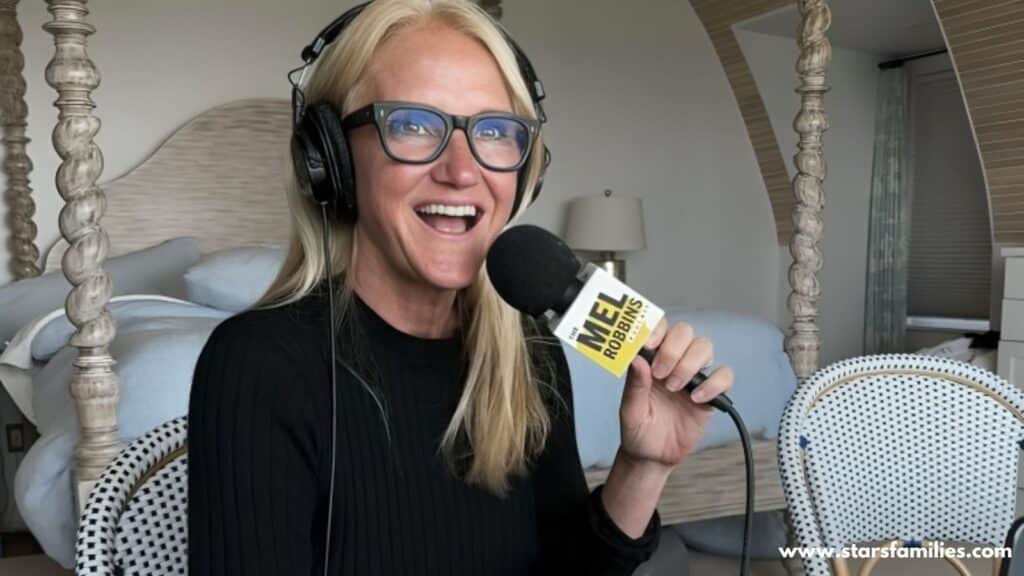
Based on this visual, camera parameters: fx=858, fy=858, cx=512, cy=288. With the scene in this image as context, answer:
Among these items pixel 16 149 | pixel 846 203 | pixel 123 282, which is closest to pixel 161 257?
pixel 123 282

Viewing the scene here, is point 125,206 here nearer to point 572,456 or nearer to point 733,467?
point 733,467

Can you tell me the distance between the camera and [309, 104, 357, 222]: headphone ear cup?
827 millimetres

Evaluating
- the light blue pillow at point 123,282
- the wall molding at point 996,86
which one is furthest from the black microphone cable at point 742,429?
the wall molding at point 996,86

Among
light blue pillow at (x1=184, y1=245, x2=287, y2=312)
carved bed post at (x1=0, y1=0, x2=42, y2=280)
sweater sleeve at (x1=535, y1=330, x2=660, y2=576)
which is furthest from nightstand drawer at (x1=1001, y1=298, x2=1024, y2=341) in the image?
carved bed post at (x1=0, y1=0, x2=42, y2=280)

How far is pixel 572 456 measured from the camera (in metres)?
0.99

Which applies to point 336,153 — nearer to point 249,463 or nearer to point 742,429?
point 249,463

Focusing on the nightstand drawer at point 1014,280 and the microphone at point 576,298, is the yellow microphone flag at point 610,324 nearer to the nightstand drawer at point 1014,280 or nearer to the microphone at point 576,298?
the microphone at point 576,298

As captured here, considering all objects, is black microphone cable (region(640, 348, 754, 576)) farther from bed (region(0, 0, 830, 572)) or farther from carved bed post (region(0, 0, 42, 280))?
carved bed post (region(0, 0, 42, 280))

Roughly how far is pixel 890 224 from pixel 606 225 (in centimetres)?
196

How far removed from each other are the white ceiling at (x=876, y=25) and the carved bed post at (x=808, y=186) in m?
2.08

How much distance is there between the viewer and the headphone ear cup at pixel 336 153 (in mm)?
827

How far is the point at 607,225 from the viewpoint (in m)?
4.42

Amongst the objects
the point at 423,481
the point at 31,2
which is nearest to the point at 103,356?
the point at 423,481

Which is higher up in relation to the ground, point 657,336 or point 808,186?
point 808,186
